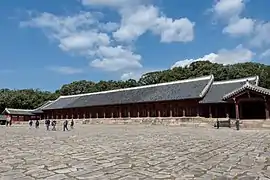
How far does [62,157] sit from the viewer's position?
9484mm

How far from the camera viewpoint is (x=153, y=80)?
267ft

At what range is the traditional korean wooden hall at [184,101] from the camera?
96.8ft

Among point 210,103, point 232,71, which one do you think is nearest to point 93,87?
point 232,71

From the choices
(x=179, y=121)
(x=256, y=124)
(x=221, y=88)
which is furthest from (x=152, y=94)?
(x=256, y=124)

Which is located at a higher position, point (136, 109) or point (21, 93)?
point (21, 93)

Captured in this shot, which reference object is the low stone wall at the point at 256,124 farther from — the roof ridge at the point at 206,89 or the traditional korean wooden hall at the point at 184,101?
the roof ridge at the point at 206,89

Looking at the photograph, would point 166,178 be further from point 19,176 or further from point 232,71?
point 232,71

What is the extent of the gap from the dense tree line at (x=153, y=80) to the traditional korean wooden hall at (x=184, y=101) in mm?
21638

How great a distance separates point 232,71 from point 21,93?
52.6 meters

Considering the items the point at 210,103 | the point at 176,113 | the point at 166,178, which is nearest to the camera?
the point at 166,178

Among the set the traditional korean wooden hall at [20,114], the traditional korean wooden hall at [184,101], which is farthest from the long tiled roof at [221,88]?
the traditional korean wooden hall at [20,114]

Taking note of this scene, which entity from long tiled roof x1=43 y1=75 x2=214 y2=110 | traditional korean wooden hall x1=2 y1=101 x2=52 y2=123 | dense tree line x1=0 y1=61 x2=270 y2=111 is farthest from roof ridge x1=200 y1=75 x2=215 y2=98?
traditional korean wooden hall x1=2 y1=101 x2=52 y2=123

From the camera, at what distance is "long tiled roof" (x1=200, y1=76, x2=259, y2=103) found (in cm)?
3412

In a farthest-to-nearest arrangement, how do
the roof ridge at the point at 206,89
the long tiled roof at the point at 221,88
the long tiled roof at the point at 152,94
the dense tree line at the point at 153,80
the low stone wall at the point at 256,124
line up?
1. the dense tree line at the point at 153,80
2. the long tiled roof at the point at 152,94
3. the roof ridge at the point at 206,89
4. the long tiled roof at the point at 221,88
5. the low stone wall at the point at 256,124
